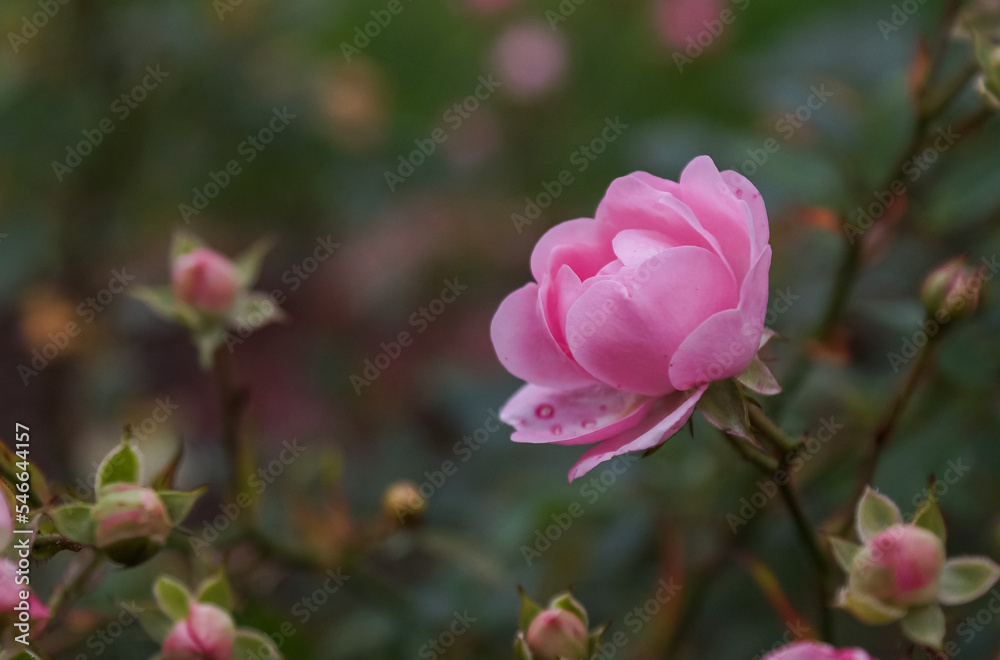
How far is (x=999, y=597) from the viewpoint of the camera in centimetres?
104

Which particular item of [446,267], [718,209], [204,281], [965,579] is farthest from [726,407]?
[446,267]

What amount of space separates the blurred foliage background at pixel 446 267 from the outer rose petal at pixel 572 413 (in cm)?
15

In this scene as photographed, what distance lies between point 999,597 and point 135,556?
0.97 metres

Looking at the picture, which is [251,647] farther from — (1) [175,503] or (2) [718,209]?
(2) [718,209]

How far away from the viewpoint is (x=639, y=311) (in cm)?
64

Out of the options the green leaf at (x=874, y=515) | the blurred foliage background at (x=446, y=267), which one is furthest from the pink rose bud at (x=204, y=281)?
the green leaf at (x=874, y=515)

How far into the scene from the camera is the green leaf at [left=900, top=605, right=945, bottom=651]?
675mm

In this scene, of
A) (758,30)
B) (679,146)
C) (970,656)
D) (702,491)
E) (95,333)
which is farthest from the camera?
(758,30)

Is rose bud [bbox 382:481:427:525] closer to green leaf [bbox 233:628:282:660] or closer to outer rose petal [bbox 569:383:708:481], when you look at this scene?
green leaf [bbox 233:628:282:660]

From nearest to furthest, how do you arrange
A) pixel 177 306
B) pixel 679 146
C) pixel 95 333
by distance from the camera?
pixel 177 306 → pixel 679 146 → pixel 95 333

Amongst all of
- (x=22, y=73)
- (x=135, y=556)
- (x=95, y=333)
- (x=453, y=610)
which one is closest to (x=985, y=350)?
(x=453, y=610)

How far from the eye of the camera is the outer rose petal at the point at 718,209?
653 mm

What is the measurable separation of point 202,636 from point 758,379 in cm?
51

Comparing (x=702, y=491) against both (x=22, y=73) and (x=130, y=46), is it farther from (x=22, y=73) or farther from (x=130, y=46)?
(x=22, y=73)
